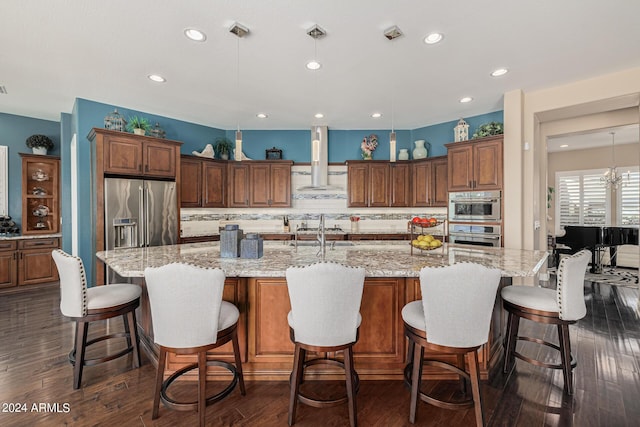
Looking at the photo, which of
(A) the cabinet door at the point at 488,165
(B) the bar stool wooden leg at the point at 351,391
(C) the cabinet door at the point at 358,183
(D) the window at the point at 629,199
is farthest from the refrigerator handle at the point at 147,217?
(D) the window at the point at 629,199

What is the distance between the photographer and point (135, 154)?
13.3ft

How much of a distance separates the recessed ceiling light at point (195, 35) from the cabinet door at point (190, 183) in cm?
261

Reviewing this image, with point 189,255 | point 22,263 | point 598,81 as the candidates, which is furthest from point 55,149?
point 598,81

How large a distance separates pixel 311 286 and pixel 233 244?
107cm

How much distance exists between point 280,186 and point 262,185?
0.35 meters

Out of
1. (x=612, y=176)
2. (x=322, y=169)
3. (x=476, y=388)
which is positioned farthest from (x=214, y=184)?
(x=612, y=176)

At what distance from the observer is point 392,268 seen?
1.95 m

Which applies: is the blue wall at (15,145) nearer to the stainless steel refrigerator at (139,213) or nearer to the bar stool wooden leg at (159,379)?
the stainless steel refrigerator at (139,213)

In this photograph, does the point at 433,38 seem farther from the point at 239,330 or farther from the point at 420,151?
the point at 239,330

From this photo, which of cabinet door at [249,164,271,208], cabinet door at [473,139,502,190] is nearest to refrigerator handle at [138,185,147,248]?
cabinet door at [249,164,271,208]

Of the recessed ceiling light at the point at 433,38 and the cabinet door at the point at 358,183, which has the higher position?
the recessed ceiling light at the point at 433,38

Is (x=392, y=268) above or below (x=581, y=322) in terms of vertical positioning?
above

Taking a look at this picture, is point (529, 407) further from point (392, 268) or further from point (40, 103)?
point (40, 103)

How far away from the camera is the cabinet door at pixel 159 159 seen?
4141 mm
